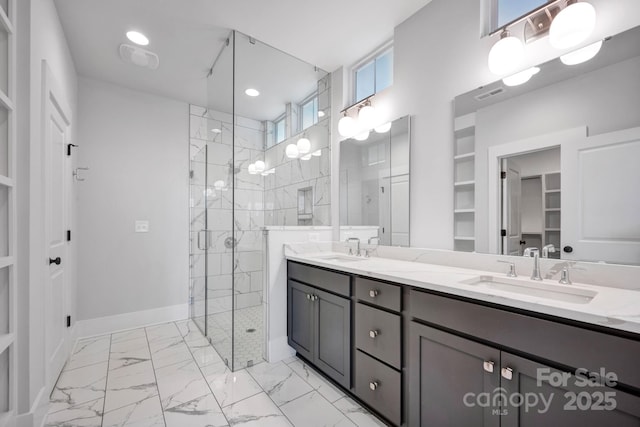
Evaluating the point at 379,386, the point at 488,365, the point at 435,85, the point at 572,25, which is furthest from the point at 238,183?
the point at 572,25

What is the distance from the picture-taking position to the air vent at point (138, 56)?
7.94ft

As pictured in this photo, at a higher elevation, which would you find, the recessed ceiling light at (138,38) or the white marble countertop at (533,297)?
the recessed ceiling light at (138,38)

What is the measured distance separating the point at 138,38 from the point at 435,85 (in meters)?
2.49

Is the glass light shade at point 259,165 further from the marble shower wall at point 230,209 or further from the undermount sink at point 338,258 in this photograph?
the undermount sink at point 338,258

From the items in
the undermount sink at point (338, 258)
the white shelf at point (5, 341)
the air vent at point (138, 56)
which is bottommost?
the white shelf at point (5, 341)

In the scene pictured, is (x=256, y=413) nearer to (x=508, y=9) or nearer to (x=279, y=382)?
(x=279, y=382)

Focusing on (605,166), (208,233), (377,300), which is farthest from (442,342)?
(208,233)

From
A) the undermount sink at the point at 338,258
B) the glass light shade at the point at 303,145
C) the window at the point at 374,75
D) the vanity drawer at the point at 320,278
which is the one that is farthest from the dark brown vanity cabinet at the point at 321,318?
the window at the point at 374,75

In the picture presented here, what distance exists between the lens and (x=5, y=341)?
1.20 metres

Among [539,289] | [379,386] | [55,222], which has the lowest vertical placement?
[379,386]

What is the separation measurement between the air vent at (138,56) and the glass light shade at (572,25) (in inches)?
118

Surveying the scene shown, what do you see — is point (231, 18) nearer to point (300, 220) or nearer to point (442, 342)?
point (300, 220)

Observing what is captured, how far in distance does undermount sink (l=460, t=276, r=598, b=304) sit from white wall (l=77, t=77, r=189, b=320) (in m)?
3.23

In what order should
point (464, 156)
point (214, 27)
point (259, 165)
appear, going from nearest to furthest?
point (464, 156), point (214, 27), point (259, 165)
